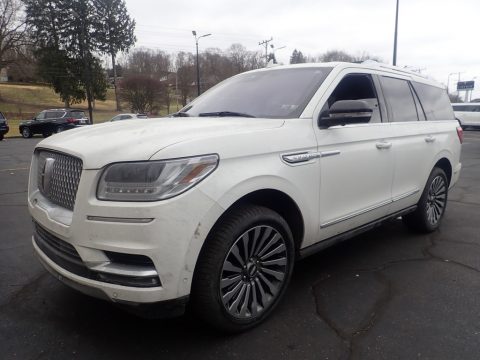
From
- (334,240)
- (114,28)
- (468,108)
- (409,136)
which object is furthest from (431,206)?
(114,28)

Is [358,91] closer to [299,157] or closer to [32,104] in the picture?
[299,157]

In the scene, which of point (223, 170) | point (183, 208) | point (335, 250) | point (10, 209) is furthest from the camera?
point (10, 209)

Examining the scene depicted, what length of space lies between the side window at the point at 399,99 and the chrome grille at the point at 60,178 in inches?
115

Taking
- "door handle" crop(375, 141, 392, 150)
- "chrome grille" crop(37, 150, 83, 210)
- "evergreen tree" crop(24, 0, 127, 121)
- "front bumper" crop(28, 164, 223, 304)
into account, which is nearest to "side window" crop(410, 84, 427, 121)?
"door handle" crop(375, 141, 392, 150)

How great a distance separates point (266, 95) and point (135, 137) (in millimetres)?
1404

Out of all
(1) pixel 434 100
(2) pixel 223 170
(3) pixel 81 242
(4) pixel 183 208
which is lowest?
(3) pixel 81 242

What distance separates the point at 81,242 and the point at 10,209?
4.42 m

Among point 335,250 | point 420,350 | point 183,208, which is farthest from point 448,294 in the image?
point 183,208

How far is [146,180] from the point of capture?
2.15 m

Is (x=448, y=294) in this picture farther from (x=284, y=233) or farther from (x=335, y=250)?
(x=284, y=233)

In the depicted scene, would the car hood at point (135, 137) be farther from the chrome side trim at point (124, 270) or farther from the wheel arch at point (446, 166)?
the wheel arch at point (446, 166)

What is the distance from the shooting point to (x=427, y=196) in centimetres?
449

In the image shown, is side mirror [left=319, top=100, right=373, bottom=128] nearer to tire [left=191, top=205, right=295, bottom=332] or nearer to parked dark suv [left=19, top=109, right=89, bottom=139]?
tire [left=191, top=205, right=295, bottom=332]

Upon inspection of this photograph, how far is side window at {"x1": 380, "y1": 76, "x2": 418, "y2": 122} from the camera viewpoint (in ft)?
12.9
